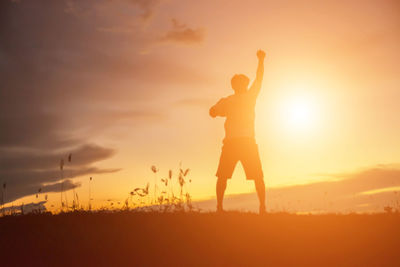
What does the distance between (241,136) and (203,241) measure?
317 centimetres

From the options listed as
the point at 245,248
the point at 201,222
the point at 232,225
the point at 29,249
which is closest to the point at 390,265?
the point at 245,248

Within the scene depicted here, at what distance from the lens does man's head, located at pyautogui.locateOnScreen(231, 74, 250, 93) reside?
35.1 feet

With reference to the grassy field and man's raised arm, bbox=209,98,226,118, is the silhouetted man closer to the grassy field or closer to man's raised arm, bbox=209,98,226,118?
man's raised arm, bbox=209,98,226,118

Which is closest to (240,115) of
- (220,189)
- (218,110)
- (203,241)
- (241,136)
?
(241,136)

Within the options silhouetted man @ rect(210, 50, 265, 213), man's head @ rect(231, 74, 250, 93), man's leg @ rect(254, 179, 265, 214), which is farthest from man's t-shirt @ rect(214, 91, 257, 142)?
man's leg @ rect(254, 179, 265, 214)

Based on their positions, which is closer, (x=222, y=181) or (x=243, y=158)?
(x=243, y=158)

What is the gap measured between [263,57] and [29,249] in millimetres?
7129

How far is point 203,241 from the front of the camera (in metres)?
8.29

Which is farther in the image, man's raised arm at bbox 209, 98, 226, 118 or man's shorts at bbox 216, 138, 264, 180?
man's raised arm at bbox 209, 98, 226, 118

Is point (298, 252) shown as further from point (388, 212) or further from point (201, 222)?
point (388, 212)

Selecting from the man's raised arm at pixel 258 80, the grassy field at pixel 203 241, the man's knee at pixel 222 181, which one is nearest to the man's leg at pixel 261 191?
the grassy field at pixel 203 241

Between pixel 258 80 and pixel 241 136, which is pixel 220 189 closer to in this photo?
pixel 241 136

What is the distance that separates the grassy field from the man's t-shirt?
2150 millimetres

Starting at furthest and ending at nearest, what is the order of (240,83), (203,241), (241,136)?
(240,83) < (241,136) < (203,241)
